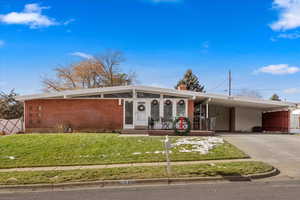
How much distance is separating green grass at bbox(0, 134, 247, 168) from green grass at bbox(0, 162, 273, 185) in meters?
1.26

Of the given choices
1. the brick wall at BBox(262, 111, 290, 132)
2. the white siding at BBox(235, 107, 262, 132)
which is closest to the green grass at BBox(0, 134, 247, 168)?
the brick wall at BBox(262, 111, 290, 132)

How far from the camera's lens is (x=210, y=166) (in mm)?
8359

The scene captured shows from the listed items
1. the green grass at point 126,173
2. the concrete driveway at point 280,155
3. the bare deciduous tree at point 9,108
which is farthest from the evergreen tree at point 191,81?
the green grass at point 126,173

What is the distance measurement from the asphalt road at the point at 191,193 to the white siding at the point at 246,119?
1864cm

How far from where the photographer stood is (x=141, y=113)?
1803cm

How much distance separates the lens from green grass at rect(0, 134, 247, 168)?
31.2 ft

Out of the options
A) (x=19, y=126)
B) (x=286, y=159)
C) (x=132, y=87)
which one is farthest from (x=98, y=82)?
(x=286, y=159)

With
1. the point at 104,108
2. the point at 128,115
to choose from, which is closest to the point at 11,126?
the point at 104,108

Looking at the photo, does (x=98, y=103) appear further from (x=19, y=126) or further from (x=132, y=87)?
(x=19, y=126)

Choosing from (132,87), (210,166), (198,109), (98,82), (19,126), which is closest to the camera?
(210,166)

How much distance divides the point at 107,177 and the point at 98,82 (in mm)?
33378

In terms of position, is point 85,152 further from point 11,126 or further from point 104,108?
point 11,126

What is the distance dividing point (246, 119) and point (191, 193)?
20690 mm

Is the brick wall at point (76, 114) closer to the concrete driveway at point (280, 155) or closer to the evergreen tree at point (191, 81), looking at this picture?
the concrete driveway at point (280, 155)
